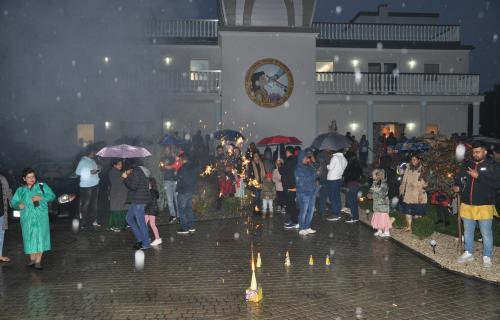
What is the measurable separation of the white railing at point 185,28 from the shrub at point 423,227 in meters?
16.8

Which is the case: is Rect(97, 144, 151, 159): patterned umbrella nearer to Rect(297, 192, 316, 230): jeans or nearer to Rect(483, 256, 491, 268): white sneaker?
Rect(297, 192, 316, 230): jeans

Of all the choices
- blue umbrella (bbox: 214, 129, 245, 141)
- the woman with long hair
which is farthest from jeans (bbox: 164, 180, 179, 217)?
blue umbrella (bbox: 214, 129, 245, 141)

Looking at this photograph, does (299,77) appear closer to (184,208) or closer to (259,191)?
(259,191)

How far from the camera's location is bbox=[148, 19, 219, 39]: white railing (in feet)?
76.8

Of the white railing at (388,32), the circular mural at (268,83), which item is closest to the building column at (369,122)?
the white railing at (388,32)

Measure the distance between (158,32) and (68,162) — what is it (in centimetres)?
1182

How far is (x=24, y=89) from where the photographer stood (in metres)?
18.7

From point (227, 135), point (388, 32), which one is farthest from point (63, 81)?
point (388, 32)

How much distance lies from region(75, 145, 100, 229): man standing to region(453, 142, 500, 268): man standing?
7.64m

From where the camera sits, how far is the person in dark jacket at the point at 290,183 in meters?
11.0

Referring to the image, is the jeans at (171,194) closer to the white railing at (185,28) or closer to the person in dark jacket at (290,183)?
the person in dark jacket at (290,183)

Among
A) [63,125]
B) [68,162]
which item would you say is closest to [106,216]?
[68,162]

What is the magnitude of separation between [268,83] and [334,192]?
383 inches

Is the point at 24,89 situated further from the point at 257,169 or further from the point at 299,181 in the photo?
the point at 299,181
